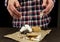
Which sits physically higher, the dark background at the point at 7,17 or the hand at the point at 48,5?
the hand at the point at 48,5

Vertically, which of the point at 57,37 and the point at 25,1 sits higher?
the point at 25,1

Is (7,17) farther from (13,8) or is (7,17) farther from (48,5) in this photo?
(48,5)

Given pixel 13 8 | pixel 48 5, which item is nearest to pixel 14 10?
pixel 13 8

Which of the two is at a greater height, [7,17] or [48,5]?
[48,5]

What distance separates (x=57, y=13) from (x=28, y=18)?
30 cm

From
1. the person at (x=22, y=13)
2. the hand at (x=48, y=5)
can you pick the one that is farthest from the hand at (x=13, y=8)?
the hand at (x=48, y=5)

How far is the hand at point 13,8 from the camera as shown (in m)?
1.87

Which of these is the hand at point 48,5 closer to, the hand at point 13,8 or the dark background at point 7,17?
the dark background at point 7,17

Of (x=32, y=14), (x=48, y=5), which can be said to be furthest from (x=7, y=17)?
(x=48, y=5)

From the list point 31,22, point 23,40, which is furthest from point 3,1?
point 23,40

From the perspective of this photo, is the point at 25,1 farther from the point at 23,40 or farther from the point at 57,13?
the point at 23,40

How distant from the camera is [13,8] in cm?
188

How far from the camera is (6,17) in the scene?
194 centimetres

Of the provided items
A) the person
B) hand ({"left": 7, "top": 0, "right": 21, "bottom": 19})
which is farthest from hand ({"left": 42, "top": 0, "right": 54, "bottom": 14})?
hand ({"left": 7, "top": 0, "right": 21, "bottom": 19})
